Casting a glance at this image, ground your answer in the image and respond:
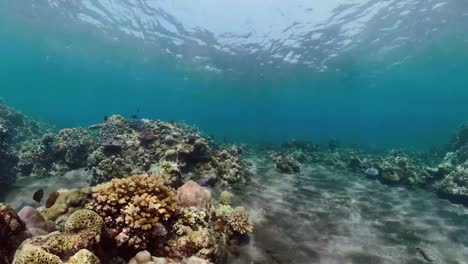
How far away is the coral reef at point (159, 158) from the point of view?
10.4 metres

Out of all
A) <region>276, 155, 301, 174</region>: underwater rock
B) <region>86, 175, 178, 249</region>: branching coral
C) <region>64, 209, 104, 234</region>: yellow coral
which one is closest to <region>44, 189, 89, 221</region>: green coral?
<region>86, 175, 178, 249</region>: branching coral

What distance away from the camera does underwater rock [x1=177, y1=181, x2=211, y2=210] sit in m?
6.75

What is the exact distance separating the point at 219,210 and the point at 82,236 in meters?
3.86

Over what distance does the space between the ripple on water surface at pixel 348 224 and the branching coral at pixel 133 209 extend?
1.99 m

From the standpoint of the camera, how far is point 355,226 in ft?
29.2

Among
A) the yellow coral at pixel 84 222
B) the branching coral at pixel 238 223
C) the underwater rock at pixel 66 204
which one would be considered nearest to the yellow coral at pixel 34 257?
the yellow coral at pixel 84 222

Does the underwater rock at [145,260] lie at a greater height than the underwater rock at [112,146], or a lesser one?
lesser

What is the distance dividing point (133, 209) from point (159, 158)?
279 inches

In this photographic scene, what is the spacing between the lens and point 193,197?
684cm

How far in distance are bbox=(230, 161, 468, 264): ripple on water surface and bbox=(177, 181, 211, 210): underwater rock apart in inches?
52.5

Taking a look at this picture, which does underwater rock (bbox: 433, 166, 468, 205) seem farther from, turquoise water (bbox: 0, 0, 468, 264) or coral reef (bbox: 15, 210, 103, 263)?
coral reef (bbox: 15, 210, 103, 263)

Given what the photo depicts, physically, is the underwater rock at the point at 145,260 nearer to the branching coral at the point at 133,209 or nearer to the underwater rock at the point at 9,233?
the branching coral at the point at 133,209

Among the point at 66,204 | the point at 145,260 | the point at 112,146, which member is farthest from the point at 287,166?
the point at 145,260

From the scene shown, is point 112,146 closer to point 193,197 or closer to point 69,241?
point 193,197
